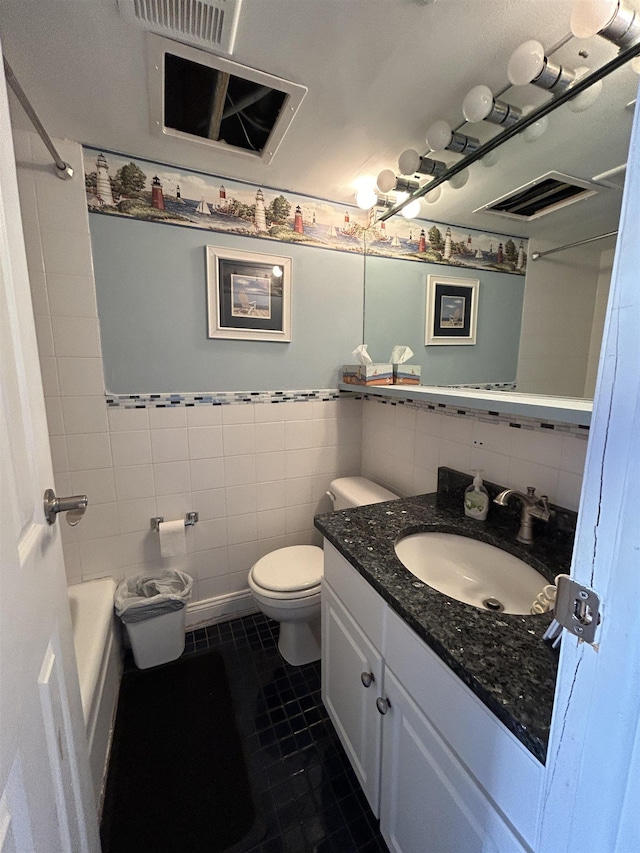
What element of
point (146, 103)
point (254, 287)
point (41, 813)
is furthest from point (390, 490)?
point (146, 103)

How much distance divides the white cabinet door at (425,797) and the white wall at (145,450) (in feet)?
3.79

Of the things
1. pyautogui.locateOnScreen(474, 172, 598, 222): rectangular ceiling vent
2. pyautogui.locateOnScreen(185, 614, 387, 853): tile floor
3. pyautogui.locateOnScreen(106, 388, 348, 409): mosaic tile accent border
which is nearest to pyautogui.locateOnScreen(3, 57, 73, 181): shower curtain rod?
pyautogui.locateOnScreen(106, 388, 348, 409): mosaic tile accent border

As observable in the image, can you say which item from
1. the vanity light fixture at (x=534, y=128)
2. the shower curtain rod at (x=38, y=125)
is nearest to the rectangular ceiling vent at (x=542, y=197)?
the vanity light fixture at (x=534, y=128)

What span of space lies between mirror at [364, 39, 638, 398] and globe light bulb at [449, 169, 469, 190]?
0.02m

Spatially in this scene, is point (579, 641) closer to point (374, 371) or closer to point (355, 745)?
point (355, 745)

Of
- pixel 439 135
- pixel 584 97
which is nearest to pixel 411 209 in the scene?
pixel 439 135

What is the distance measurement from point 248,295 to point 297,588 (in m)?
1.37

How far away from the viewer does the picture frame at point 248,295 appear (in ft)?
5.33

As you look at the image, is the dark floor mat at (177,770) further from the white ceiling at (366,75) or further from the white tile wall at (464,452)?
the white ceiling at (366,75)

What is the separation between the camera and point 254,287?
5.53 ft

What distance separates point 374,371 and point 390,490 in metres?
0.63

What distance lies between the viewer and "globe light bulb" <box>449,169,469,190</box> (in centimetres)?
132

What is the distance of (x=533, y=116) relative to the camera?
1023 mm

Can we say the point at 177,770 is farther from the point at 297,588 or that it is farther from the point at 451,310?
the point at 451,310
